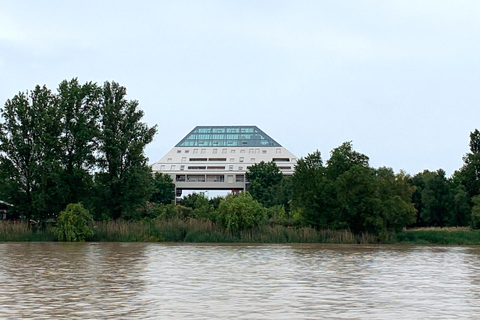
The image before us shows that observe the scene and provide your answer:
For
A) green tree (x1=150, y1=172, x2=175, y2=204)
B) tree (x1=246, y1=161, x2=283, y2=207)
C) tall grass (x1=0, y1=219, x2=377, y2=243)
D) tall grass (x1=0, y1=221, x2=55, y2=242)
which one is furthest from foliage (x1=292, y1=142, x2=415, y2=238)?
green tree (x1=150, y1=172, x2=175, y2=204)

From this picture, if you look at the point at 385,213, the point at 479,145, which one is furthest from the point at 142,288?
the point at 479,145

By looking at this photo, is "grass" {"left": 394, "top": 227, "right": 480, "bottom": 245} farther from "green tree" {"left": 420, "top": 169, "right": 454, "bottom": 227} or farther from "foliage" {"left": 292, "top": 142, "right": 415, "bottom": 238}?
"green tree" {"left": 420, "top": 169, "right": 454, "bottom": 227}

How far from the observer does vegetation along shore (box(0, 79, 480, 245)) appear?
41.2 meters

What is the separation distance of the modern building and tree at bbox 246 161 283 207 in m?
A: 14.6

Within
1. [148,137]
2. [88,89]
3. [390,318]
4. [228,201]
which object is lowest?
[390,318]

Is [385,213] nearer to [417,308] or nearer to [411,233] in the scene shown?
[411,233]

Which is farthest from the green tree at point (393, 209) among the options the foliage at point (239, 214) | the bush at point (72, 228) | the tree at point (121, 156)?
the bush at point (72, 228)

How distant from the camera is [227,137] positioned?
130 meters

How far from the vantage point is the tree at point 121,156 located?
48188 millimetres

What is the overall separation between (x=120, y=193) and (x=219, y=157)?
252 feet

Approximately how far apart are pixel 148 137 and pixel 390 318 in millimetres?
40253

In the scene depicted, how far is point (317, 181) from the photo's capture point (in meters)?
46.9

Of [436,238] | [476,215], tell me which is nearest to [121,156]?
[436,238]

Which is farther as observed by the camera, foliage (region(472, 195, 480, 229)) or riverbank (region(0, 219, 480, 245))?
foliage (region(472, 195, 480, 229))
